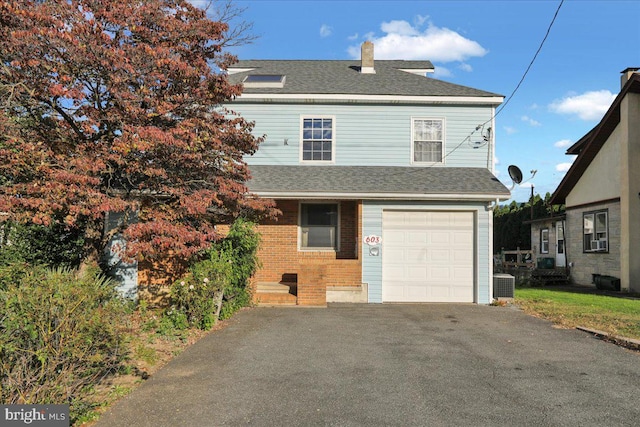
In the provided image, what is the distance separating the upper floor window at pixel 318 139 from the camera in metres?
13.5

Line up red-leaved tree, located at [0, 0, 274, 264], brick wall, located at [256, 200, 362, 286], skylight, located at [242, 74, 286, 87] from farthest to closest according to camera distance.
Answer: skylight, located at [242, 74, 286, 87], brick wall, located at [256, 200, 362, 286], red-leaved tree, located at [0, 0, 274, 264]

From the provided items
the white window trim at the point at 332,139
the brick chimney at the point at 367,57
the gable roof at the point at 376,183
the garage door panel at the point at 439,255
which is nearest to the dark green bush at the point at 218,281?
the gable roof at the point at 376,183

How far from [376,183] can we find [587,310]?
6.30m

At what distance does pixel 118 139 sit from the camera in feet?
23.6

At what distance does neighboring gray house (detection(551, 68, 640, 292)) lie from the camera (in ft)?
50.7

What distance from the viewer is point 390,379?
231 inches

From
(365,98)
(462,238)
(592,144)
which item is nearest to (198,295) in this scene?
(462,238)

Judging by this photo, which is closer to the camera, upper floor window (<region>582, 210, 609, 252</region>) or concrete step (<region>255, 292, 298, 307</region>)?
concrete step (<region>255, 292, 298, 307</region>)

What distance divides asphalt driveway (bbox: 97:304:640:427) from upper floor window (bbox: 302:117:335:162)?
231 inches

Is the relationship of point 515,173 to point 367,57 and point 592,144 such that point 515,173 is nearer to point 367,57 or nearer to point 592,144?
point 367,57

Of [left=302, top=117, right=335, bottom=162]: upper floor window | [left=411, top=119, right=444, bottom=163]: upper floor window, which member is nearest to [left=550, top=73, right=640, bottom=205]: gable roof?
[left=411, top=119, right=444, bottom=163]: upper floor window

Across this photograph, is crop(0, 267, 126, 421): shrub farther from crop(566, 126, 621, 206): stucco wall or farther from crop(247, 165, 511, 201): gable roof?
crop(566, 126, 621, 206): stucco wall

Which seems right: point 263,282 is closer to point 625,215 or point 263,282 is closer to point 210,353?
point 210,353

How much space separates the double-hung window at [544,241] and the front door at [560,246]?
1.36 m
